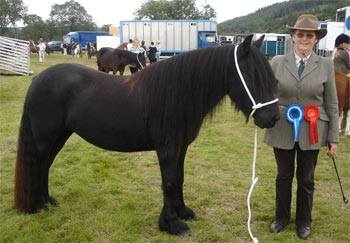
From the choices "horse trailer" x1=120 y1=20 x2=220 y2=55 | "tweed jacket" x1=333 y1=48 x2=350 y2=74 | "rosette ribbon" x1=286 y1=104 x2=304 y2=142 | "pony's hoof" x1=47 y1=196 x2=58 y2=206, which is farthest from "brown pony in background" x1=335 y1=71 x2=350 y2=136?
"horse trailer" x1=120 y1=20 x2=220 y2=55

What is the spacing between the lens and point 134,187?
181 inches

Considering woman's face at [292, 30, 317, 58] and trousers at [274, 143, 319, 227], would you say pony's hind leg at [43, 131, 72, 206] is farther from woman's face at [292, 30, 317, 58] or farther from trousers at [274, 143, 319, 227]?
woman's face at [292, 30, 317, 58]

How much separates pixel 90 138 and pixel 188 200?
1.46 metres

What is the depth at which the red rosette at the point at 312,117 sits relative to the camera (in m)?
3.07

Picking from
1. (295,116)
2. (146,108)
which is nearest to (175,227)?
(146,108)

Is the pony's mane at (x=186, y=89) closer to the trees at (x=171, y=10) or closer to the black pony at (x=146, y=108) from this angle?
the black pony at (x=146, y=108)

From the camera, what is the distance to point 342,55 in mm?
7168

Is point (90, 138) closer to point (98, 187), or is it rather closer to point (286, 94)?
point (98, 187)

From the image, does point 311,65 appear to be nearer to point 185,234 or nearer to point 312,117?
point 312,117

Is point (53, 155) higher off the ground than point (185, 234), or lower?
higher

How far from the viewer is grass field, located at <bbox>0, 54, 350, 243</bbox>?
3412 mm

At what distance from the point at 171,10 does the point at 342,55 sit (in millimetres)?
63695

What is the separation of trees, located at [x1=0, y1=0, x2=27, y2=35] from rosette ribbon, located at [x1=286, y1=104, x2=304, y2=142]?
55.7 metres

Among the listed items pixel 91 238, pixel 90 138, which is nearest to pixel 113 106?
pixel 90 138
